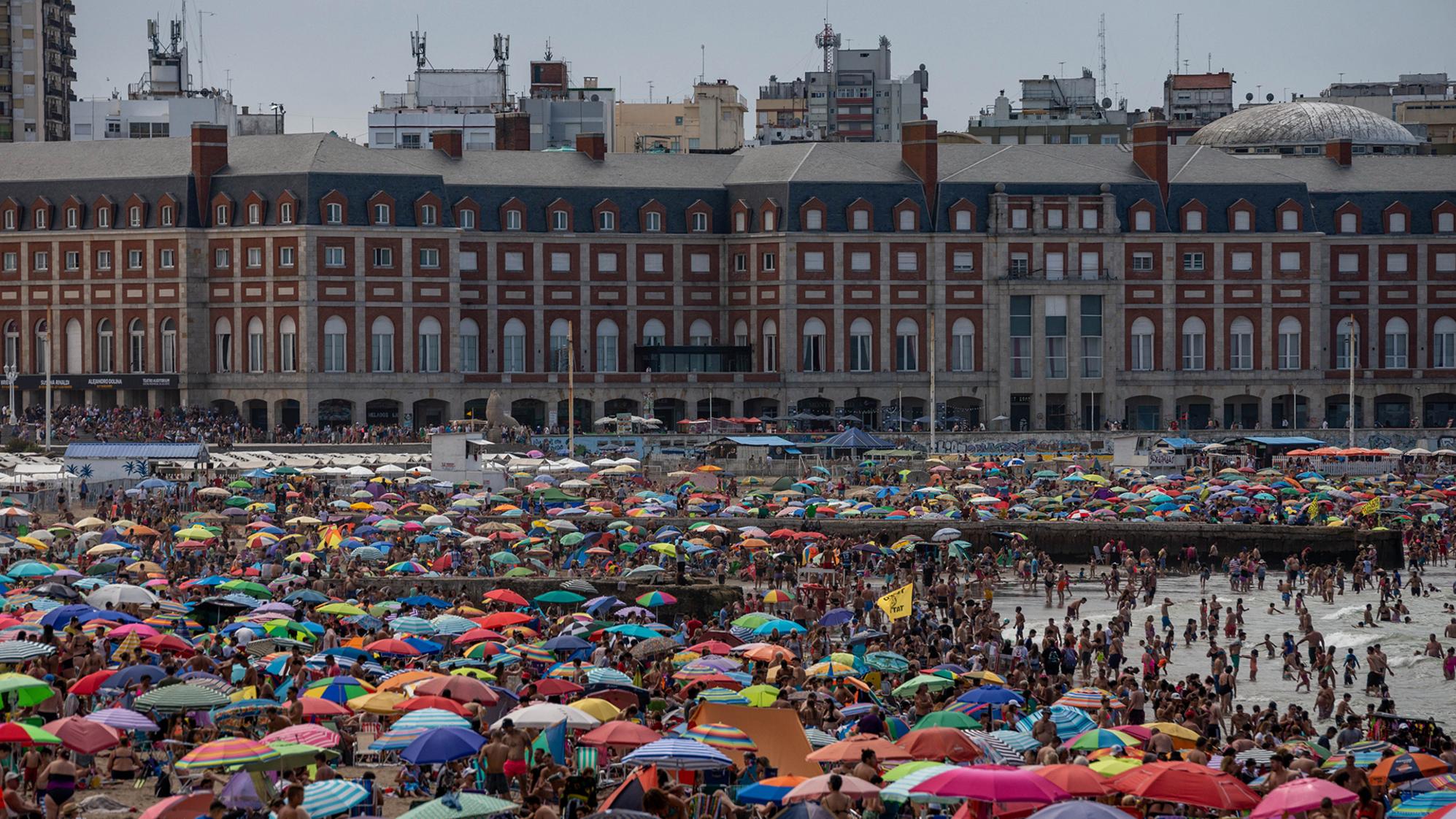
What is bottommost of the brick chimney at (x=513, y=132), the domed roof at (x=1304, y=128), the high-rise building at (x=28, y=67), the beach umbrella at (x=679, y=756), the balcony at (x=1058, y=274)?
the beach umbrella at (x=679, y=756)

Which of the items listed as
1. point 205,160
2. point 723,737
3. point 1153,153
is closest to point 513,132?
point 205,160

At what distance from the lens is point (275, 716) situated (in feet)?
98.6

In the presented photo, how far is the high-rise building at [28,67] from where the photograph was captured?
144125mm

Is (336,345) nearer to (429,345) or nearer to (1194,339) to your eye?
(429,345)

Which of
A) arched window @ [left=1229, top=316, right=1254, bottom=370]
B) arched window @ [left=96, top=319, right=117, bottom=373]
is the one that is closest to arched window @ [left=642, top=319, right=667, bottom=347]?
arched window @ [left=96, top=319, right=117, bottom=373]

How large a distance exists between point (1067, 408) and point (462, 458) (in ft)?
131

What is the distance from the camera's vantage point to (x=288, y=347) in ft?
337

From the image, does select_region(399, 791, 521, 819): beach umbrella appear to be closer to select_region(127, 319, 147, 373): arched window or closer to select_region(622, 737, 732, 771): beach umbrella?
select_region(622, 737, 732, 771): beach umbrella

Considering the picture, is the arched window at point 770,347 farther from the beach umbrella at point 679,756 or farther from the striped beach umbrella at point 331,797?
the striped beach umbrella at point 331,797

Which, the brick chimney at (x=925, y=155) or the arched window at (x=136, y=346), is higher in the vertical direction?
the brick chimney at (x=925, y=155)

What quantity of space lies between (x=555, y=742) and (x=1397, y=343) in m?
91.0

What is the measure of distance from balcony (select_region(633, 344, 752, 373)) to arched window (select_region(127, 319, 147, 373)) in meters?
22.7

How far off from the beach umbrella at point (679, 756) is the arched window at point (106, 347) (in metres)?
80.4

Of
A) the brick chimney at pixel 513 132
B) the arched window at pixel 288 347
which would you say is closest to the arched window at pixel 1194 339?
the brick chimney at pixel 513 132
